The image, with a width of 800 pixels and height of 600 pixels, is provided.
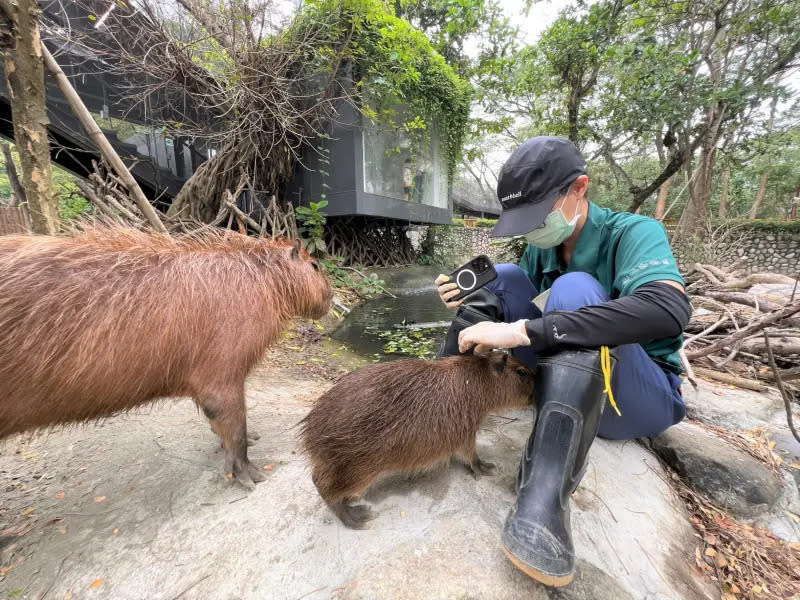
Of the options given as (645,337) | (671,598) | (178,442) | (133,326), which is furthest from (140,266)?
(671,598)

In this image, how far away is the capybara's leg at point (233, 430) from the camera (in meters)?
1.47

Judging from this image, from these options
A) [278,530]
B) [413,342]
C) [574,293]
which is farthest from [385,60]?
[278,530]

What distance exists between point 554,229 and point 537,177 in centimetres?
26

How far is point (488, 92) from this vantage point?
8.98 metres

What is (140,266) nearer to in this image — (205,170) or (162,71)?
(162,71)

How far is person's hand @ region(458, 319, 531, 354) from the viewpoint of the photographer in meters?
1.35

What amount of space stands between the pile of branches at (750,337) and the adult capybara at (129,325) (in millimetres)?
2843

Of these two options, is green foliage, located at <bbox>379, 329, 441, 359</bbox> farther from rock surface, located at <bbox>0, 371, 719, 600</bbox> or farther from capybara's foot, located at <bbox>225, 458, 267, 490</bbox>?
capybara's foot, located at <bbox>225, 458, 267, 490</bbox>

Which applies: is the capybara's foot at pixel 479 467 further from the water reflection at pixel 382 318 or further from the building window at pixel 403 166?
the building window at pixel 403 166

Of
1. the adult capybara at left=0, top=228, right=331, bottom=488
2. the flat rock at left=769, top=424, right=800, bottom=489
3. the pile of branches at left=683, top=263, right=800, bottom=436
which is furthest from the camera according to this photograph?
the pile of branches at left=683, top=263, right=800, bottom=436

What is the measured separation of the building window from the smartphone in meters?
6.03

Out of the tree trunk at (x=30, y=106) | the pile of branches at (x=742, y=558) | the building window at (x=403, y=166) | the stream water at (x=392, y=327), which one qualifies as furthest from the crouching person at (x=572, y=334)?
the building window at (x=403, y=166)

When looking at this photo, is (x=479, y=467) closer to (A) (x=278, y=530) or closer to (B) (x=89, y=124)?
(A) (x=278, y=530)

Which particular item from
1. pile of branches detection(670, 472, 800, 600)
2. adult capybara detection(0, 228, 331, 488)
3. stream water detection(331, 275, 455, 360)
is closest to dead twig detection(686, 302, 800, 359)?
pile of branches detection(670, 472, 800, 600)
